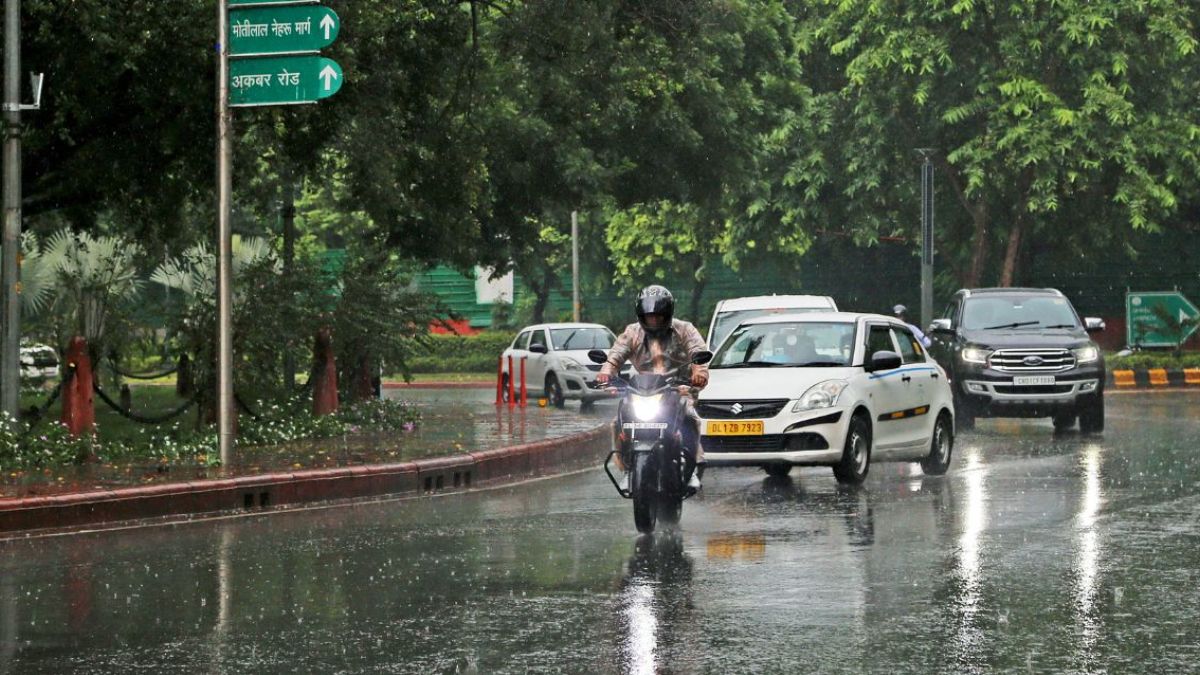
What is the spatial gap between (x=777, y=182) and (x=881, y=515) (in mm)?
31212

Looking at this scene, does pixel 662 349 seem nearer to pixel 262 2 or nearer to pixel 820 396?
pixel 820 396

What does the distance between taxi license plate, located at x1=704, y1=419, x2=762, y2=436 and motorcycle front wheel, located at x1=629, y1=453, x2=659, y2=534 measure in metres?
3.00

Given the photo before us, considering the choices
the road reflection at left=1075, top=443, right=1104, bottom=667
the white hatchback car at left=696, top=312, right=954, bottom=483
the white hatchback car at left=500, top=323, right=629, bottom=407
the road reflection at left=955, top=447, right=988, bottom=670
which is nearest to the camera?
the road reflection at left=955, top=447, right=988, bottom=670

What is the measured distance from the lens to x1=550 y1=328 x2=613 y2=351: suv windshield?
32.2 meters

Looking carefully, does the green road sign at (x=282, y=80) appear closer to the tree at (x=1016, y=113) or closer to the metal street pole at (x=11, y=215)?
the metal street pole at (x=11, y=215)

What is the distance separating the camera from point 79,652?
8016 millimetres

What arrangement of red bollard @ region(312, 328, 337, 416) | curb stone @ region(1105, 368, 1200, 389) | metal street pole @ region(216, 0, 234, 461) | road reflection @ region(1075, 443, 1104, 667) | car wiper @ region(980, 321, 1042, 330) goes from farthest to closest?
curb stone @ region(1105, 368, 1200, 389), car wiper @ region(980, 321, 1042, 330), red bollard @ region(312, 328, 337, 416), metal street pole @ region(216, 0, 234, 461), road reflection @ region(1075, 443, 1104, 667)

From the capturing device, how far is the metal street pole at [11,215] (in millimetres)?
17469

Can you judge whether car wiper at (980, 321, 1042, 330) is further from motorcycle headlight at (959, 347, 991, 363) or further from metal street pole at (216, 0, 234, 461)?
metal street pole at (216, 0, 234, 461)

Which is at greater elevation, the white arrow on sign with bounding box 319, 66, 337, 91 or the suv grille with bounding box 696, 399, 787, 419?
the white arrow on sign with bounding box 319, 66, 337, 91

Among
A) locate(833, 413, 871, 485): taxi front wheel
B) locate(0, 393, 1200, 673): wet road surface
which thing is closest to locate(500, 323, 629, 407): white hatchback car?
locate(833, 413, 871, 485): taxi front wheel

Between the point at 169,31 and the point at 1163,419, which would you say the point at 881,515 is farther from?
the point at 1163,419

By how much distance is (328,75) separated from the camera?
1625cm

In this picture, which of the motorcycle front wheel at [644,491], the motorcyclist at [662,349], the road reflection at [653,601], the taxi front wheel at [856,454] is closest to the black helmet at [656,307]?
the motorcyclist at [662,349]
